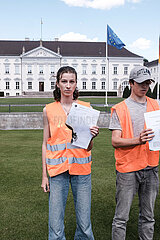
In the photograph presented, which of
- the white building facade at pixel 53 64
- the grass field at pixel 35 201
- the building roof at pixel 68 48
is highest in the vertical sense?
the building roof at pixel 68 48

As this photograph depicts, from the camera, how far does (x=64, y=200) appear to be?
2.90 meters

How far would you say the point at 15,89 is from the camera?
69188 mm

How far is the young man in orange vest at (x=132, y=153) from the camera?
2.94 metres

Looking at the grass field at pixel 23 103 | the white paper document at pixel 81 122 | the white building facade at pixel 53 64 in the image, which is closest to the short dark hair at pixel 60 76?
the white paper document at pixel 81 122

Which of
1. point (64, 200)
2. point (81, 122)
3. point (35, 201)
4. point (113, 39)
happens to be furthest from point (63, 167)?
point (113, 39)

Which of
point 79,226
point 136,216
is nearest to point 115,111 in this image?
point 79,226

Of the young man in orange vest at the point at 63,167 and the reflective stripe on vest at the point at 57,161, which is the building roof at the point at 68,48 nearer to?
the young man in orange vest at the point at 63,167

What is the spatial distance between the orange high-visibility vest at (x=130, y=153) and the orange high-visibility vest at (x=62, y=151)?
39cm

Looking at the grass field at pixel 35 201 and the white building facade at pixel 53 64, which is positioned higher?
the white building facade at pixel 53 64

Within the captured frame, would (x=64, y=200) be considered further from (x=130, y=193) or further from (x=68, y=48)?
(x=68, y=48)

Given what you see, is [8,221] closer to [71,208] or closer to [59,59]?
[71,208]

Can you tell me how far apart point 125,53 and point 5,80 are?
101ft

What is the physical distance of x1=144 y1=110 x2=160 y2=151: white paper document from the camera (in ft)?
8.90

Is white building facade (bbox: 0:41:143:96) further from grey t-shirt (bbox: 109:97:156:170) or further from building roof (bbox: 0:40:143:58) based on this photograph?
grey t-shirt (bbox: 109:97:156:170)
